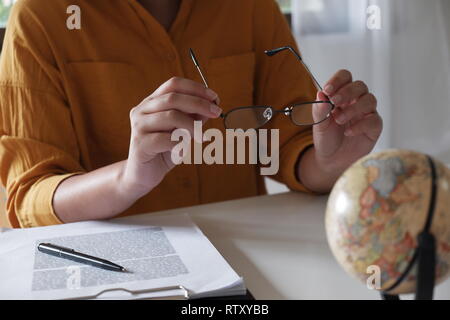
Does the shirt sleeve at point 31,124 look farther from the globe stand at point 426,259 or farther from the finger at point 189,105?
the globe stand at point 426,259

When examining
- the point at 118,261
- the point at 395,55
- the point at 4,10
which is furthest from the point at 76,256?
the point at 395,55

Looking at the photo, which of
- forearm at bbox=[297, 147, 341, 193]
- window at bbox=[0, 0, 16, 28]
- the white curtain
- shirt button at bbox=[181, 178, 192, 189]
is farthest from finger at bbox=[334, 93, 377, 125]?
the white curtain

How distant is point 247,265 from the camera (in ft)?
2.49

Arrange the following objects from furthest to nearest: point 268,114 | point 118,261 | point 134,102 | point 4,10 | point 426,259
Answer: point 4,10, point 134,102, point 268,114, point 118,261, point 426,259

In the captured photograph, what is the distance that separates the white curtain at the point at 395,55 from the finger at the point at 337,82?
174 cm

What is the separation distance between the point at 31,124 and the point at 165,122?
33 cm

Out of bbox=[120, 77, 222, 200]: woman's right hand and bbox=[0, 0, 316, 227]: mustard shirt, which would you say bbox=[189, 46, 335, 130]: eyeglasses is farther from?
bbox=[0, 0, 316, 227]: mustard shirt

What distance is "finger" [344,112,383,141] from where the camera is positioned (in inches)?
36.8

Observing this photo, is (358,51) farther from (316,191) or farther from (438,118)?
(316,191)

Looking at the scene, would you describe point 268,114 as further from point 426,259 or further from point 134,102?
point 426,259

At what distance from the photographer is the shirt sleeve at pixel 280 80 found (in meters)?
1.17

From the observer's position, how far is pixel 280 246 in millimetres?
815
